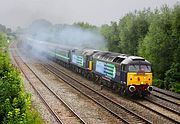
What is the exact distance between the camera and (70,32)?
7100cm

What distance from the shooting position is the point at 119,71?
83.4 ft

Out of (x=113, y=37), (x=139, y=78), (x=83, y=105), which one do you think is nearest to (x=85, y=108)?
(x=83, y=105)

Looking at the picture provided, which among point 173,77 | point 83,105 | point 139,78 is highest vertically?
point 139,78

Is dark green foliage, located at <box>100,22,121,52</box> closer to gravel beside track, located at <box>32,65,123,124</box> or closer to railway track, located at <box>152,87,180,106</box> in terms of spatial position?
gravel beside track, located at <box>32,65,123,124</box>

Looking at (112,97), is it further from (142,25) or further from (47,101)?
(142,25)

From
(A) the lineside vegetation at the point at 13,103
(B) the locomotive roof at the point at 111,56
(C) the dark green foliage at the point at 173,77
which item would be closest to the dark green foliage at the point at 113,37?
(B) the locomotive roof at the point at 111,56

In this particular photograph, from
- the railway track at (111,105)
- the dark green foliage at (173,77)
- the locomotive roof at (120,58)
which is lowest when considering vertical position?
the railway track at (111,105)

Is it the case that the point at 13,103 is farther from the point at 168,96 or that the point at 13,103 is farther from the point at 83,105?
the point at 168,96

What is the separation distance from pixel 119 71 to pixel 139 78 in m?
1.74

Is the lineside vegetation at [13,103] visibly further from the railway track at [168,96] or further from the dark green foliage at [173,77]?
the dark green foliage at [173,77]

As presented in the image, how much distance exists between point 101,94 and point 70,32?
4599cm

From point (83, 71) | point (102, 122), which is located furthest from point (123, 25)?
point (102, 122)

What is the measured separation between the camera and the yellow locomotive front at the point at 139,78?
24.2m

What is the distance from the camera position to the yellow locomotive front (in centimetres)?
2422
